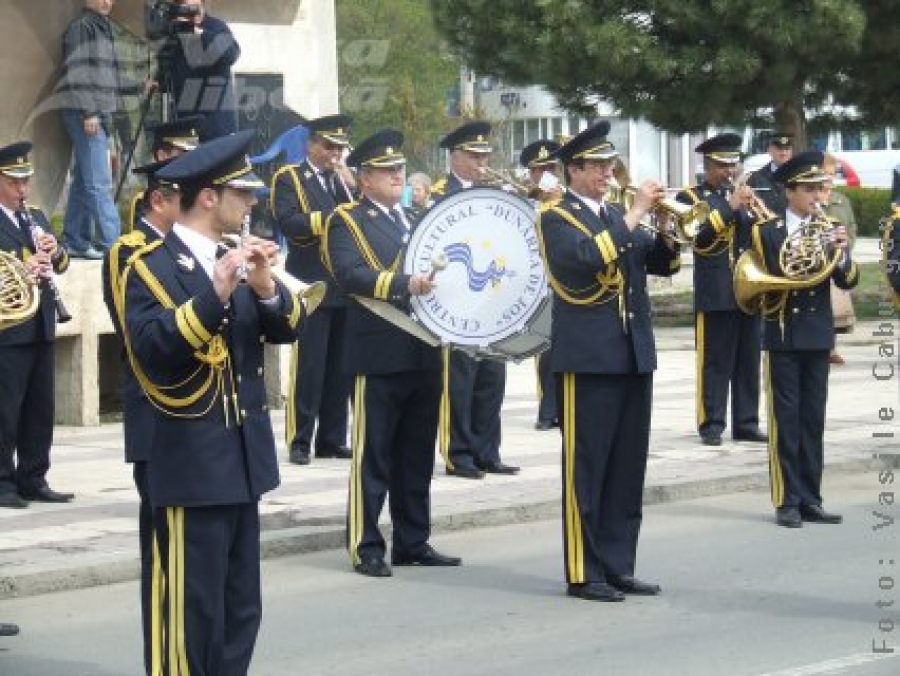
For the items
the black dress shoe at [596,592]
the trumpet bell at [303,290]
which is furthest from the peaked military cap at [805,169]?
the trumpet bell at [303,290]

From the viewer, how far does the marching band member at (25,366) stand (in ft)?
39.7

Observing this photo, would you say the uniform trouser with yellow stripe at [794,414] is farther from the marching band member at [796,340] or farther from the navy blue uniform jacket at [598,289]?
the navy blue uniform jacket at [598,289]

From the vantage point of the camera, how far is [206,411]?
22.5 feet

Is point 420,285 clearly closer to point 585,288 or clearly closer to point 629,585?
point 585,288

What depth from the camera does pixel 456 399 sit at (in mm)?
13492

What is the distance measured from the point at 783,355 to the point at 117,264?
4967mm

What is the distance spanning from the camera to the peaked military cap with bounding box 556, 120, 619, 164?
9.66m

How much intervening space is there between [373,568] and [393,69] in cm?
3840

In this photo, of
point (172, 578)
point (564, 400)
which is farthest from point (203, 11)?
point (172, 578)

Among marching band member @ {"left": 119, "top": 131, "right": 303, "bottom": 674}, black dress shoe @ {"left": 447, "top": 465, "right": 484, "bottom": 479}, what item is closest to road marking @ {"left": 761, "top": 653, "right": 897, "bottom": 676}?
marching band member @ {"left": 119, "top": 131, "right": 303, "bottom": 674}

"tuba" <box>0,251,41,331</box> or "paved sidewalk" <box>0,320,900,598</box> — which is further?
"tuba" <box>0,251,41,331</box>

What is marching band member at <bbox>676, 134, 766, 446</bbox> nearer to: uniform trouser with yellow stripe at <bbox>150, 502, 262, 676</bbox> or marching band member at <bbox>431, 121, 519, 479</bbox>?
marching band member at <bbox>431, 121, 519, 479</bbox>

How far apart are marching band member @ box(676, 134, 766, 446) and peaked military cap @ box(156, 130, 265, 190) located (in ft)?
27.1

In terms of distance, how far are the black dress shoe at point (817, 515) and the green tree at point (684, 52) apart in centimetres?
1147
